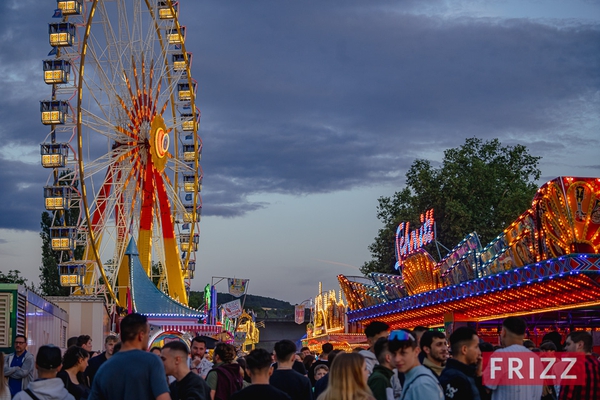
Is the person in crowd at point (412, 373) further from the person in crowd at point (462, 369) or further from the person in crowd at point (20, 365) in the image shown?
the person in crowd at point (20, 365)

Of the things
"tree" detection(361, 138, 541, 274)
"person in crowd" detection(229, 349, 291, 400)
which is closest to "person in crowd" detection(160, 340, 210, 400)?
"person in crowd" detection(229, 349, 291, 400)

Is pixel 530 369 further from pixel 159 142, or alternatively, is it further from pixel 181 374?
pixel 159 142

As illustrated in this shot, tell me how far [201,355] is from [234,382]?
4.65 feet

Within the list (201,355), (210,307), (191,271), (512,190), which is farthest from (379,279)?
(201,355)

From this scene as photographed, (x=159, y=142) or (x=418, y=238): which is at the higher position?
(x=159, y=142)

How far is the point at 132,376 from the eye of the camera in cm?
600

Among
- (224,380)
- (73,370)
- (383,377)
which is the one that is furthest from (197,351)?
(383,377)

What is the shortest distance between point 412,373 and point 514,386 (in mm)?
1089

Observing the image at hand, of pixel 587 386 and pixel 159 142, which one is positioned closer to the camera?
pixel 587 386

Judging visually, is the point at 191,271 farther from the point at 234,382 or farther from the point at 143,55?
the point at 234,382

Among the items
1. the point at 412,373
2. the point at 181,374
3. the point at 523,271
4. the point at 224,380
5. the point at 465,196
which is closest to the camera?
the point at 412,373

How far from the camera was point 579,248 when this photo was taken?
1703cm

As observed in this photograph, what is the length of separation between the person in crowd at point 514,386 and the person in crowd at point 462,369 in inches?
7.4

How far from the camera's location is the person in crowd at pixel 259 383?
252 inches
